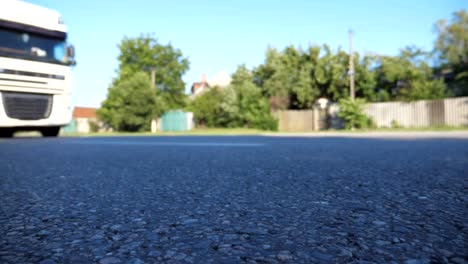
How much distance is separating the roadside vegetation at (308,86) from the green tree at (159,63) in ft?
25.9

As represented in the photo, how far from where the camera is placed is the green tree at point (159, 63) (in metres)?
44.2

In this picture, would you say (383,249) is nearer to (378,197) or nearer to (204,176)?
(378,197)

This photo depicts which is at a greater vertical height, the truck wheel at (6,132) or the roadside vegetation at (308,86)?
the roadside vegetation at (308,86)

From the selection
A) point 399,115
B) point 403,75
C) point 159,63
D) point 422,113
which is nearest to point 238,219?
point 422,113

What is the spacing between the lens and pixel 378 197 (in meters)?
1.98

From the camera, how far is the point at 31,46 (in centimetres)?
1045

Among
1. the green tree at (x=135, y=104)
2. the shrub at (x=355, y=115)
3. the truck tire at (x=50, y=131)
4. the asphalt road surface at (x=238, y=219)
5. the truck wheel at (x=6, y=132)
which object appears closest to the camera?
the asphalt road surface at (x=238, y=219)

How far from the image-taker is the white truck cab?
9.88 meters

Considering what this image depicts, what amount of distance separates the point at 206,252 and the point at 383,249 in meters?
0.58

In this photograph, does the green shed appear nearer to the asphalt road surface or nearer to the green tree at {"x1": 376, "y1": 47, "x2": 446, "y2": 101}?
the green tree at {"x1": 376, "y1": 47, "x2": 446, "y2": 101}

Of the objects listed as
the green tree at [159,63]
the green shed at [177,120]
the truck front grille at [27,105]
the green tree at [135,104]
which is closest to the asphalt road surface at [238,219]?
the truck front grille at [27,105]

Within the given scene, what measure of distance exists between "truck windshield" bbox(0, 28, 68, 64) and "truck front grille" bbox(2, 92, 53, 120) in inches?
48.0

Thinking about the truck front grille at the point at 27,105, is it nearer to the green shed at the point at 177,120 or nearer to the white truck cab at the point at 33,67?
the white truck cab at the point at 33,67

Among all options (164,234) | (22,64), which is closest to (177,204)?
(164,234)
